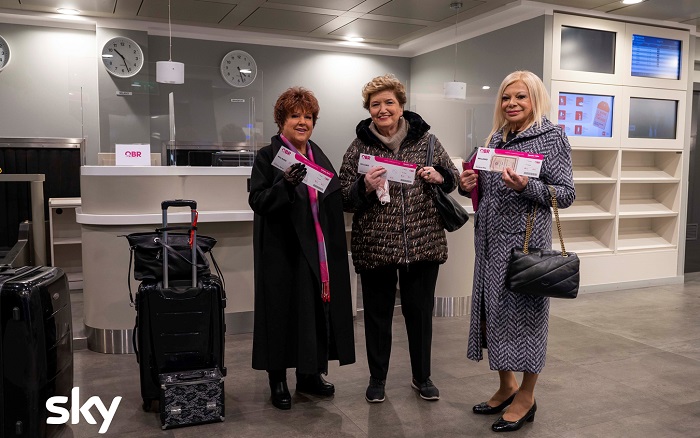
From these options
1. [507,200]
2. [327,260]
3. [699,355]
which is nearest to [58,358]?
[327,260]

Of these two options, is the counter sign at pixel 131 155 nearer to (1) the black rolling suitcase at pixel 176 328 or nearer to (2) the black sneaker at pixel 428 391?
(1) the black rolling suitcase at pixel 176 328

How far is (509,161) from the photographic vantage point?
2471 mm

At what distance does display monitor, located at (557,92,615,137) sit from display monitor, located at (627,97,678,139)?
1.03 ft

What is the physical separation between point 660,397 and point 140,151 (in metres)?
3.25

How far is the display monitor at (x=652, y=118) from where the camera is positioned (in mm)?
6039

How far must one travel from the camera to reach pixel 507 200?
8.47ft

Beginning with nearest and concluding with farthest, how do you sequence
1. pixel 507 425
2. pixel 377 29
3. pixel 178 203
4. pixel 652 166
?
1. pixel 507 425
2. pixel 178 203
3. pixel 652 166
4. pixel 377 29

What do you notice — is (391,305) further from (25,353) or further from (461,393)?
(25,353)

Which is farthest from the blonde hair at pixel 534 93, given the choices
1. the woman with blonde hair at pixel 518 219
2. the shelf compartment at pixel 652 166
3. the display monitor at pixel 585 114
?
the shelf compartment at pixel 652 166

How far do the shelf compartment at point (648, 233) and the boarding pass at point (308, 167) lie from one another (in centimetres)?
447

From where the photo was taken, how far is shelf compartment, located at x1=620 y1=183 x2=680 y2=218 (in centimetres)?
625

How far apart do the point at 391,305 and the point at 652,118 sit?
14.6 ft

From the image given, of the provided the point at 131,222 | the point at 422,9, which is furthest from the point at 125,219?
the point at 422,9

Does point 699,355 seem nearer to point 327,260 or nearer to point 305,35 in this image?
point 327,260
